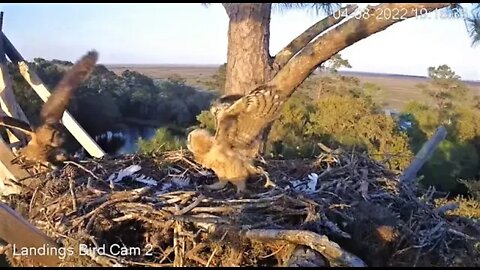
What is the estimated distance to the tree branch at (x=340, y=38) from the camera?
1.87 metres

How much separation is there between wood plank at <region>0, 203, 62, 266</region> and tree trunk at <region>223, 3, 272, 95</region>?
2.01 m

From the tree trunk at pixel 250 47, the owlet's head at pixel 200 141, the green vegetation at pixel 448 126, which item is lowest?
the green vegetation at pixel 448 126

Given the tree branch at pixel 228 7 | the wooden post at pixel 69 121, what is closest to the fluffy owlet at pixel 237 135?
the wooden post at pixel 69 121

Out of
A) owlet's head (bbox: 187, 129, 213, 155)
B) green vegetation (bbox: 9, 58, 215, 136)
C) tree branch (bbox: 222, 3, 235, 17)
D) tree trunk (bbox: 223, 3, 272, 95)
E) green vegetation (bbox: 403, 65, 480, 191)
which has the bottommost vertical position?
green vegetation (bbox: 403, 65, 480, 191)

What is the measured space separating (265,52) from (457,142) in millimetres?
8011

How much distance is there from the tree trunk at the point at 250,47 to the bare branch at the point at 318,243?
189 cm

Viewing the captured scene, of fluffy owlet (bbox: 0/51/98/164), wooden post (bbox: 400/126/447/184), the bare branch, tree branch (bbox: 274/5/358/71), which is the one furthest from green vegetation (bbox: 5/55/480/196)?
fluffy owlet (bbox: 0/51/98/164)

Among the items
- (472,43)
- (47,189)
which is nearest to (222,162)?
(47,189)

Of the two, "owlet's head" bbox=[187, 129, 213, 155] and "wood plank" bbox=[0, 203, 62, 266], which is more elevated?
"owlet's head" bbox=[187, 129, 213, 155]

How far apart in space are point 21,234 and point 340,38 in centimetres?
116

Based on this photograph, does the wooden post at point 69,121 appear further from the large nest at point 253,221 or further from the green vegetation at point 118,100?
the green vegetation at point 118,100

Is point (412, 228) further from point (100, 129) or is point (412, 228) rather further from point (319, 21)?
point (100, 129)

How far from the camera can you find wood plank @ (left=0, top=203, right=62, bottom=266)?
1.57m

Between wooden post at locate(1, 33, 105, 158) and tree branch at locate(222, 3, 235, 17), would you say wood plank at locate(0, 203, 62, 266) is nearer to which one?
wooden post at locate(1, 33, 105, 158)
